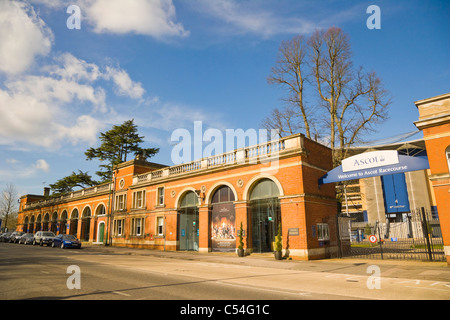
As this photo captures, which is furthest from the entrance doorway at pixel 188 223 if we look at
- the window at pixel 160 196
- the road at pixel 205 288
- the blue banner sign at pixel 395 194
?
the blue banner sign at pixel 395 194

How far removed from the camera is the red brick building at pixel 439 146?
14.8 metres

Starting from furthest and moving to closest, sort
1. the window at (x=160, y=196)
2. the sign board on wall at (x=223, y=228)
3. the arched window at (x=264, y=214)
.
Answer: the window at (x=160, y=196), the sign board on wall at (x=223, y=228), the arched window at (x=264, y=214)

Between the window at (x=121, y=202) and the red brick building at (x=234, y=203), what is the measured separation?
0.41 ft

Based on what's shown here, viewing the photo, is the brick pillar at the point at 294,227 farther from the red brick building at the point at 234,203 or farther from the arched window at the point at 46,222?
the arched window at the point at 46,222

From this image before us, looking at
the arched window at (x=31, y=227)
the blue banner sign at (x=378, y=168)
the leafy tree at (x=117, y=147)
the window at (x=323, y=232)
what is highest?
the leafy tree at (x=117, y=147)

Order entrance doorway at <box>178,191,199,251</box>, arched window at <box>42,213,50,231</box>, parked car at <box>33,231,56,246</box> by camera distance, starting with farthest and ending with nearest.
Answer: arched window at <box>42,213,50,231</box>, parked car at <box>33,231,56,246</box>, entrance doorway at <box>178,191,199,251</box>

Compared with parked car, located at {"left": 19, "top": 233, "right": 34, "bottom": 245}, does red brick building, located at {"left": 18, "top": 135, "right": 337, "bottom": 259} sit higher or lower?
higher

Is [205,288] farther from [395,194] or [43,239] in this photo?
[395,194]

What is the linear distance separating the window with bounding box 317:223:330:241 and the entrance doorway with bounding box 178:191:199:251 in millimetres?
11038

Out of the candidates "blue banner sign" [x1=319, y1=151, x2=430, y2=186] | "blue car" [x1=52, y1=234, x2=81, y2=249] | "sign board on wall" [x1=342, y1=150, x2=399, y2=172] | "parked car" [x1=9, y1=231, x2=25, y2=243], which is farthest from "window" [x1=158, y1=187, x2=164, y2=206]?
"parked car" [x1=9, y1=231, x2=25, y2=243]

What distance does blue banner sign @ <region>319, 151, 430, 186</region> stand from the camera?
1669 cm

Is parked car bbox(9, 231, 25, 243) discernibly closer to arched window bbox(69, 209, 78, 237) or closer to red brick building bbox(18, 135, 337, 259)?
arched window bbox(69, 209, 78, 237)

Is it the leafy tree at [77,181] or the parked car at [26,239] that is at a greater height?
the leafy tree at [77,181]
